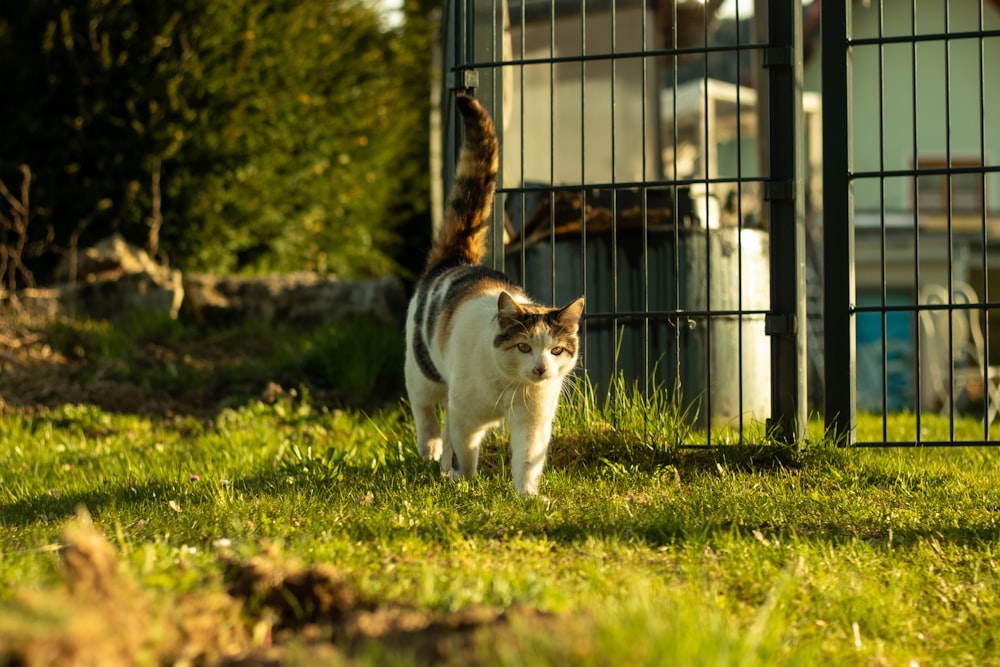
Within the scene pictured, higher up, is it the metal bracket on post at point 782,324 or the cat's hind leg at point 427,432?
the metal bracket on post at point 782,324

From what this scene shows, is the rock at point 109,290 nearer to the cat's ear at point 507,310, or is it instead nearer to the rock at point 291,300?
the rock at point 291,300

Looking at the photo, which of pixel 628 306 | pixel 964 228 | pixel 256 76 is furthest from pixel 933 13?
pixel 628 306

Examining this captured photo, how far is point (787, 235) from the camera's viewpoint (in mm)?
4953

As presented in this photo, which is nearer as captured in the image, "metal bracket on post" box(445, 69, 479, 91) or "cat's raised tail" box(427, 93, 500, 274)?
"cat's raised tail" box(427, 93, 500, 274)

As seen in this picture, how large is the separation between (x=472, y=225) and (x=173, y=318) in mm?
4302

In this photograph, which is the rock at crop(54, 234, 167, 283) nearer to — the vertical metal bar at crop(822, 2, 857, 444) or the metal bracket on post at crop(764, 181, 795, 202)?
the metal bracket on post at crop(764, 181, 795, 202)

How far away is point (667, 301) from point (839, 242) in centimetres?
145

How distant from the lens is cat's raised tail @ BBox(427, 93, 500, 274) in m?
4.89

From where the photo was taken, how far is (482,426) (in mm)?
4465

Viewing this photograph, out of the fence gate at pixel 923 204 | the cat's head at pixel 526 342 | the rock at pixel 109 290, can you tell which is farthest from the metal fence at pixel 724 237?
the fence gate at pixel 923 204

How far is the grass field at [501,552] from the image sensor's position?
1.99 m

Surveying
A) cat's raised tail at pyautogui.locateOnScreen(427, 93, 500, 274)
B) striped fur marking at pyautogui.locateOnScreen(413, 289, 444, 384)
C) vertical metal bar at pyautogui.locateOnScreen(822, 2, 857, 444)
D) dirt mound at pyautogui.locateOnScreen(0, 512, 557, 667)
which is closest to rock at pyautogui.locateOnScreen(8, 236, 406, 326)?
cat's raised tail at pyautogui.locateOnScreen(427, 93, 500, 274)

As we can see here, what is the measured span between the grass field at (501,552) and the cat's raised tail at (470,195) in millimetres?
933

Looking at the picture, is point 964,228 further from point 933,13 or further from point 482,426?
Answer: point 482,426
